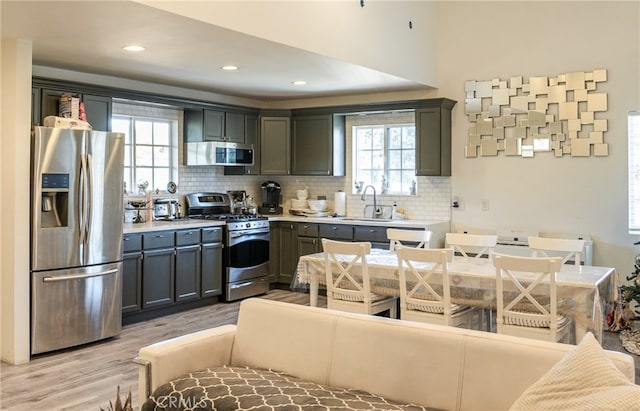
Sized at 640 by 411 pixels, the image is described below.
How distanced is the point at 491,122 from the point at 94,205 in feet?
14.4

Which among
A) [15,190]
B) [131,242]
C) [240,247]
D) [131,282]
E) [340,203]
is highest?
[15,190]

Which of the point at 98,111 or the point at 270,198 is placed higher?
the point at 98,111

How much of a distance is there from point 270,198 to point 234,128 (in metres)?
1.26

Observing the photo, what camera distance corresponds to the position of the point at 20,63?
181 inches

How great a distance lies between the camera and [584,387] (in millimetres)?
1851

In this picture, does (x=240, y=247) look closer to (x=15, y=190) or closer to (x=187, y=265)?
(x=187, y=265)

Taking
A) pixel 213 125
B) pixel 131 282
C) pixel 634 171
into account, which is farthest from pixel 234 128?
pixel 634 171

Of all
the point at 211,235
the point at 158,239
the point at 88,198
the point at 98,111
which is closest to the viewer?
the point at 88,198

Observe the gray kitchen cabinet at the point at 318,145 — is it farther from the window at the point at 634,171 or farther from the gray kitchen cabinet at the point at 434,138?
the window at the point at 634,171

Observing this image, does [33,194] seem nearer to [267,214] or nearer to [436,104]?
[267,214]

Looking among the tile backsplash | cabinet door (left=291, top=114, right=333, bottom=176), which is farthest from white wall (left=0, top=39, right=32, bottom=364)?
cabinet door (left=291, top=114, right=333, bottom=176)

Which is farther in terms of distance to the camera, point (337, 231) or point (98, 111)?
point (337, 231)

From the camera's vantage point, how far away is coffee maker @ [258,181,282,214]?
8219mm

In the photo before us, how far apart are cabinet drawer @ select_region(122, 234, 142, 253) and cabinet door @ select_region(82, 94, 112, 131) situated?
3.64 feet
